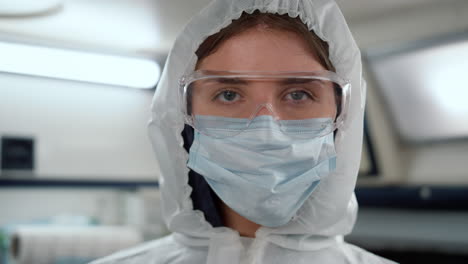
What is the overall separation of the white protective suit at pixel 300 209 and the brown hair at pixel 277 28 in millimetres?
16

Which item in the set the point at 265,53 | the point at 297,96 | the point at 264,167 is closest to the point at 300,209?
the point at 264,167

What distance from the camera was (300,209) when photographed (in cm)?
137

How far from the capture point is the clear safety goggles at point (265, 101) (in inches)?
49.4

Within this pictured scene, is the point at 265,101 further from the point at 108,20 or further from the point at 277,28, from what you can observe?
the point at 108,20

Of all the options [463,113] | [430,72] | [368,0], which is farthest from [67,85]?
[463,113]

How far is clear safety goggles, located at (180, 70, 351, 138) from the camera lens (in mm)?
1255

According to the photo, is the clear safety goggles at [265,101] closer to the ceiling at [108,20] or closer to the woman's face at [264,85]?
the woman's face at [264,85]

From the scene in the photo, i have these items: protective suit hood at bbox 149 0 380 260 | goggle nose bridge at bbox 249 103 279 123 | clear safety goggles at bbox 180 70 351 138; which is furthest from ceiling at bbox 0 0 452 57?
goggle nose bridge at bbox 249 103 279 123

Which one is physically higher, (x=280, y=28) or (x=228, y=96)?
(x=280, y=28)

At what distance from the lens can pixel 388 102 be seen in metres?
3.18

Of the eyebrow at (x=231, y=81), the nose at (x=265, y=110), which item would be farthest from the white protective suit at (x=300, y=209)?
the nose at (x=265, y=110)

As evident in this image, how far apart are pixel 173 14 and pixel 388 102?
1.48 metres

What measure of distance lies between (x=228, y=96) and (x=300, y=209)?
1.22 feet

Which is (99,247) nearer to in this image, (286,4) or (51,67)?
(51,67)
